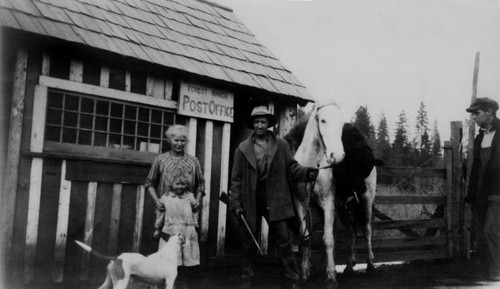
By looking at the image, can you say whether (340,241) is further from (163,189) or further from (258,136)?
(163,189)

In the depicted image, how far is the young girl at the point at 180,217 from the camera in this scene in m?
5.15

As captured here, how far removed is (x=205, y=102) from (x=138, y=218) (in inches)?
79.1

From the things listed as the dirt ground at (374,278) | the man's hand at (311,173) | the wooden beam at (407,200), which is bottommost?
the dirt ground at (374,278)

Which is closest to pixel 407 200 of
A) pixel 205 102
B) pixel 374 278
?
pixel 374 278

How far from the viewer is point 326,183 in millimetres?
6441

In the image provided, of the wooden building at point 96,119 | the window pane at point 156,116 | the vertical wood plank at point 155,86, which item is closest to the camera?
the wooden building at point 96,119

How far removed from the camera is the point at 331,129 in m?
5.95

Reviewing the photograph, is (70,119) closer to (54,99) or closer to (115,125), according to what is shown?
(54,99)

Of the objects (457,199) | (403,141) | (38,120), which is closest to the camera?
(38,120)

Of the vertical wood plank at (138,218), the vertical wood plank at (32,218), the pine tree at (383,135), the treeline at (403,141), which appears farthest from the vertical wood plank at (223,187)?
the pine tree at (383,135)

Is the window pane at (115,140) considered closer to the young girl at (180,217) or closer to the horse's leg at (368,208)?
the young girl at (180,217)

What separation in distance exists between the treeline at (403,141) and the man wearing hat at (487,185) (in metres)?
49.5

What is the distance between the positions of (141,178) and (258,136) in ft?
5.73

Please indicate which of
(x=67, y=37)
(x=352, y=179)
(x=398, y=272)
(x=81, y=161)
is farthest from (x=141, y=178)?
(x=398, y=272)
